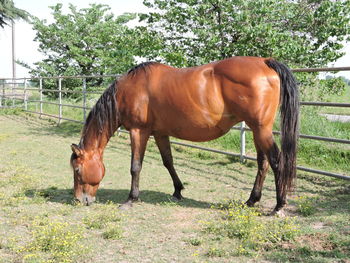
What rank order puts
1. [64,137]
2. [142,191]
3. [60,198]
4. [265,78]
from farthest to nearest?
[64,137] < [142,191] < [60,198] < [265,78]

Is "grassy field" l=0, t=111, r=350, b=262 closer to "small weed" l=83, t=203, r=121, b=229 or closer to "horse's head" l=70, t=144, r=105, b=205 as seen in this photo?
"small weed" l=83, t=203, r=121, b=229

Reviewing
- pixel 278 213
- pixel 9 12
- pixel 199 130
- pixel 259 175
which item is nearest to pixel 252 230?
pixel 278 213

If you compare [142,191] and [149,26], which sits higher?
[149,26]

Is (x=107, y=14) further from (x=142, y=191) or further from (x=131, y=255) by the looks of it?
(x=131, y=255)

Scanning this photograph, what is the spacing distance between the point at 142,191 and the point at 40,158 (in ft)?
10.4

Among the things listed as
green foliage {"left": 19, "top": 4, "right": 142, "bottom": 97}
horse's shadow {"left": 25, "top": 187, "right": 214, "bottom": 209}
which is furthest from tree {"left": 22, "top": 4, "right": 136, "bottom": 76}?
horse's shadow {"left": 25, "top": 187, "right": 214, "bottom": 209}

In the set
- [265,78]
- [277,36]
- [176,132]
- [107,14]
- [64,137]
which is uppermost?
[107,14]

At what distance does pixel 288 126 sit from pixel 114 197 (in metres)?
2.44

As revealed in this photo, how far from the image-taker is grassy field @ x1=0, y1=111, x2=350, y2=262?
9.54 feet

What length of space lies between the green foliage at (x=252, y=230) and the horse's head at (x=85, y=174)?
1562 mm

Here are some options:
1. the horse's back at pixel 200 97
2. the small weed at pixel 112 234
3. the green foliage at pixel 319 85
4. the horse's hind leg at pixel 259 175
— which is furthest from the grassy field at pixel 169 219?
the green foliage at pixel 319 85

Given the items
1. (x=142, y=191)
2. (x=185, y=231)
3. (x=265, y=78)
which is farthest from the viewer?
(x=142, y=191)

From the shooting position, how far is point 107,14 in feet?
66.3

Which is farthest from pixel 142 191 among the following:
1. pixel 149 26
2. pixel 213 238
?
pixel 149 26
